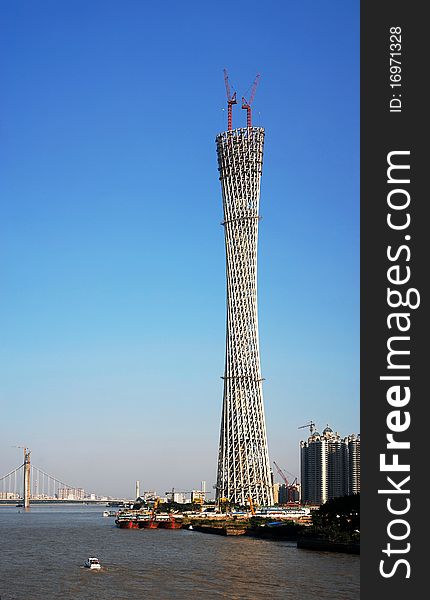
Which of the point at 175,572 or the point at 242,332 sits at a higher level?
the point at 242,332

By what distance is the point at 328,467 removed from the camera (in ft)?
299

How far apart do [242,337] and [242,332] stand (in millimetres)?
271

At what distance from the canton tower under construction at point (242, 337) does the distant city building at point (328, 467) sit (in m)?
35.6

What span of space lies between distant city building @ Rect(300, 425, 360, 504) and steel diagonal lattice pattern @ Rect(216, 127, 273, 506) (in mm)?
36025

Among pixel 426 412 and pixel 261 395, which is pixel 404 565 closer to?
pixel 426 412

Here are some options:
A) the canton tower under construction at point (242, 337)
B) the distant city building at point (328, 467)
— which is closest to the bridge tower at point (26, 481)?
the distant city building at point (328, 467)

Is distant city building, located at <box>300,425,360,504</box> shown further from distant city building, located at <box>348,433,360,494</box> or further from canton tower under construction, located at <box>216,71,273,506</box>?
canton tower under construction, located at <box>216,71,273,506</box>

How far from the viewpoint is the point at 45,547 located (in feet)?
121

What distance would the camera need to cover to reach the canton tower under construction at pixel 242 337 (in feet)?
162

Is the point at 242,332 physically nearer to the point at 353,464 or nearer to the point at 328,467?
the point at 353,464

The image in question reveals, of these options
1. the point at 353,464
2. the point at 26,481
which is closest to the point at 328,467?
the point at 353,464

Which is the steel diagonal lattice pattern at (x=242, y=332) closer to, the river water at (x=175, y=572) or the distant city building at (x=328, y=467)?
the river water at (x=175, y=572)

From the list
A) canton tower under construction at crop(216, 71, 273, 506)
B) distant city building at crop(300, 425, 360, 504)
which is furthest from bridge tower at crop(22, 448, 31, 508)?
canton tower under construction at crop(216, 71, 273, 506)

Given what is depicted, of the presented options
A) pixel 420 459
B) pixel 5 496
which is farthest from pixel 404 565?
pixel 5 496
